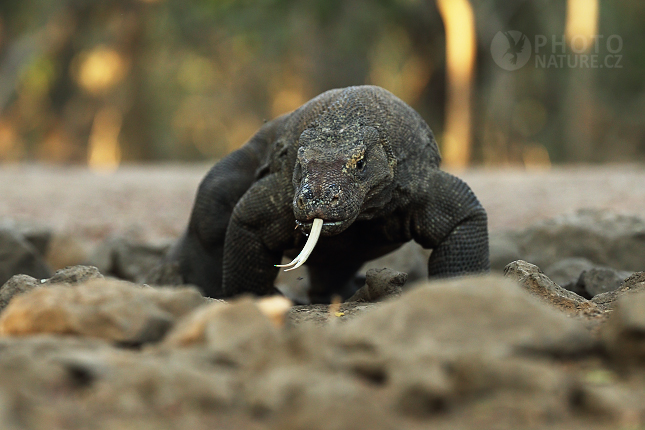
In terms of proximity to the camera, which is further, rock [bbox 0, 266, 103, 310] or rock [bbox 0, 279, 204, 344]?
rock [bbox 0, 266, 103, 310]

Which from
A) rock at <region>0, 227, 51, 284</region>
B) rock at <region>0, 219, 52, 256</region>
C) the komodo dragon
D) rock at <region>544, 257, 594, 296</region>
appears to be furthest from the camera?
rock at <region>0, 219, 52, 256</region>

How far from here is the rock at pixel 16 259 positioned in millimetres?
5345

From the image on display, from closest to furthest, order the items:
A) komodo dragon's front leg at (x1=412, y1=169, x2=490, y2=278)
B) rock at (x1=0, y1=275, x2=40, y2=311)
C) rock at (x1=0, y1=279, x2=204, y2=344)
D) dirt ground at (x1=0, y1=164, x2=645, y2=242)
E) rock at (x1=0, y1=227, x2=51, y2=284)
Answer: rock at (x1=0, y1=279, x2=204, y2=344) < rock at (x1=0, y1=275, x2=40, y2=311) < komodo dragon's front leg at (x1=412, y1=169, x2=490, y2=278) < rock at (x1=0, y1=227, x2=51, y2=284) < dirt ground at (x1=0, y1=164, x2=645, y2=242)

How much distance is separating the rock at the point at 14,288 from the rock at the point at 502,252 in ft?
11.2

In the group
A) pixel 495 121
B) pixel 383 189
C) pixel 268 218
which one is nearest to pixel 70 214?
pixel 268 218

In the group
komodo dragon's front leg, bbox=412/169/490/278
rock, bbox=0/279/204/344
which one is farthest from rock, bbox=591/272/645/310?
rock, bbox=0/279/204/344

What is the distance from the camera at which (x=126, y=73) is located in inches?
813

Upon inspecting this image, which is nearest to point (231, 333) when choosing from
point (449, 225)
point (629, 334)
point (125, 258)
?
point (629, 334)

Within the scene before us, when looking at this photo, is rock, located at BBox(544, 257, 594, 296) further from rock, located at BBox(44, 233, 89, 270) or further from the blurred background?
the blurred background

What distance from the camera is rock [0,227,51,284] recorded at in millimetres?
5345

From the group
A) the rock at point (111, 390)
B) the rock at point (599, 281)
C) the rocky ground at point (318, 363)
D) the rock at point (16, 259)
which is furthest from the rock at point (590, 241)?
the rock at point (111, 390)

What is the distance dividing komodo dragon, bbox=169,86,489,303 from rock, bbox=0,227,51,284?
5.10ft

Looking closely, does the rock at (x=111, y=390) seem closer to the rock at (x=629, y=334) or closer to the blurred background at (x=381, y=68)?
the rock at (x=629, y=334)

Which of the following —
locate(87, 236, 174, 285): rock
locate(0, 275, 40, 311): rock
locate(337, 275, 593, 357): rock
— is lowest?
locate(87, 236, 174, 285): rock
